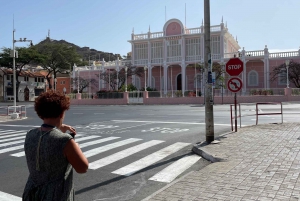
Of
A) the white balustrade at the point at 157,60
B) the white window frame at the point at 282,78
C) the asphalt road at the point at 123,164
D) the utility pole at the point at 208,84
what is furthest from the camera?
the white balustrade at the point at 157,60

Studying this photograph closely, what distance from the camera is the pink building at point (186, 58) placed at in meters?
45.7

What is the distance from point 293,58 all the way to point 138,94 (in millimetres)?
22654

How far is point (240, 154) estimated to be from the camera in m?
7.72

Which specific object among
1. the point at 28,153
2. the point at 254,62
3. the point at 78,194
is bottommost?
the point at 78,194

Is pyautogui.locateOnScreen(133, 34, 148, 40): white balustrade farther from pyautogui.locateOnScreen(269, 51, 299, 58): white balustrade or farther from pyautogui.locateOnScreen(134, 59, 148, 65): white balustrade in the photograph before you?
pyautogui.locateOnScreen(269, 51, 299, 58): white balustrade

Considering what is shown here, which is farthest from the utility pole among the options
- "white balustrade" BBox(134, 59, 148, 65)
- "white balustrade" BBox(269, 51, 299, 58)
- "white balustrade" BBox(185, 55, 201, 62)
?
"white balustrade" BBox(134, 59, 148, 65)

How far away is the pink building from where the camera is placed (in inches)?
1800

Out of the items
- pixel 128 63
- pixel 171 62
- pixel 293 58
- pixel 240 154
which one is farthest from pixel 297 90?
pixel 240 154

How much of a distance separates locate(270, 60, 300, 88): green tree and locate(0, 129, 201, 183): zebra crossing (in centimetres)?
3703

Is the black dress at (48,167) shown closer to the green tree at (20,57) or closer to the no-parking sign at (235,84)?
the no-parking sign at (235,84)

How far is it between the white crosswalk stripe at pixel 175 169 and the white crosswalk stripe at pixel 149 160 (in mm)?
573

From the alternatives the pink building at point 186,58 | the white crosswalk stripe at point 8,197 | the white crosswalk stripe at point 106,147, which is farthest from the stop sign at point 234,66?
the pink building at point 186,58

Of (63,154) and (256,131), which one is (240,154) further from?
(63,154)

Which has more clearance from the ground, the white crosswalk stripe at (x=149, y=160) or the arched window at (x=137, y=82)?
the arched window at (x=137, y=82)
